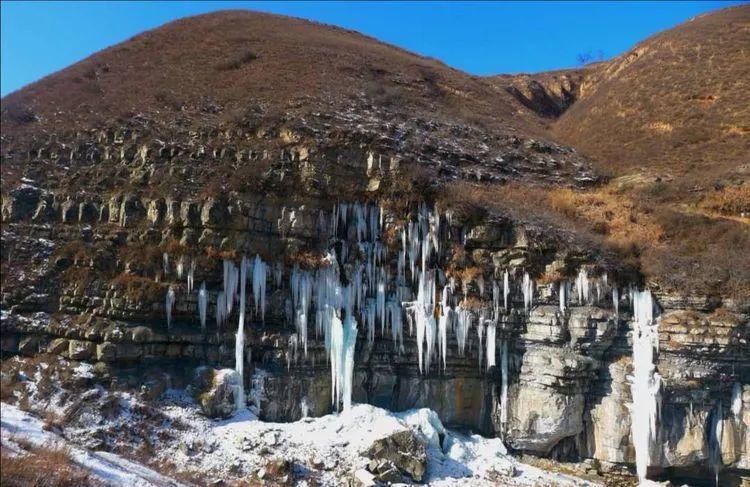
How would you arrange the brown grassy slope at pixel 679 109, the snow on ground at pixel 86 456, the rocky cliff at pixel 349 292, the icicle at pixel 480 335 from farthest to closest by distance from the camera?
the brown grassy slope at pixel 679 109 < the icicle at pixel 480 335 < the rocky cliff at pixel 349 292 < the snow on ground at pixel 86 456

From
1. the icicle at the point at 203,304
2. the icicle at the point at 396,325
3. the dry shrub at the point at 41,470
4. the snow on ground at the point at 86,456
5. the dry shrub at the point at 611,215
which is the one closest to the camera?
the dry shrub at the point at 41,470

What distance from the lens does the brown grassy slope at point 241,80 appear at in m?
24.4

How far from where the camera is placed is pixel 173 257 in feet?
53.1

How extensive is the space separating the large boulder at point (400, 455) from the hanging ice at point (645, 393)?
21.7ft

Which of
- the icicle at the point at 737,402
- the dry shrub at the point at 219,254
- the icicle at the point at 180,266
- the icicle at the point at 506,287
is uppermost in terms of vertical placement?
the dry shrub at the point at 219,254

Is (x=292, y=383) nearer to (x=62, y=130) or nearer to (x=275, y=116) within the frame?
(x=275, y=116)

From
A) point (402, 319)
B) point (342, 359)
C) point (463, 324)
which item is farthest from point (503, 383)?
point (342, 359)

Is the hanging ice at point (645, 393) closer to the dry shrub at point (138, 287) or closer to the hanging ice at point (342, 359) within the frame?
the hanging ice at point (342, 359)

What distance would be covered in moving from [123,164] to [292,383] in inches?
413

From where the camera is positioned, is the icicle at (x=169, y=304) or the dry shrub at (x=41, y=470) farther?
the icicle at (x=169, y=304)

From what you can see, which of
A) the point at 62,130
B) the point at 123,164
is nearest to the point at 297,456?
the point at 123,164

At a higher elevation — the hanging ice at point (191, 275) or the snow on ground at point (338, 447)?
the hanging ice at point (191, 275)

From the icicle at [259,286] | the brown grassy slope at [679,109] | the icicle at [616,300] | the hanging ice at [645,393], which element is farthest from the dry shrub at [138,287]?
the brown grassy slope at [679,109]

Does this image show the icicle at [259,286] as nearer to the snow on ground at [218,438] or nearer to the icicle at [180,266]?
the icicle at [180,266]
